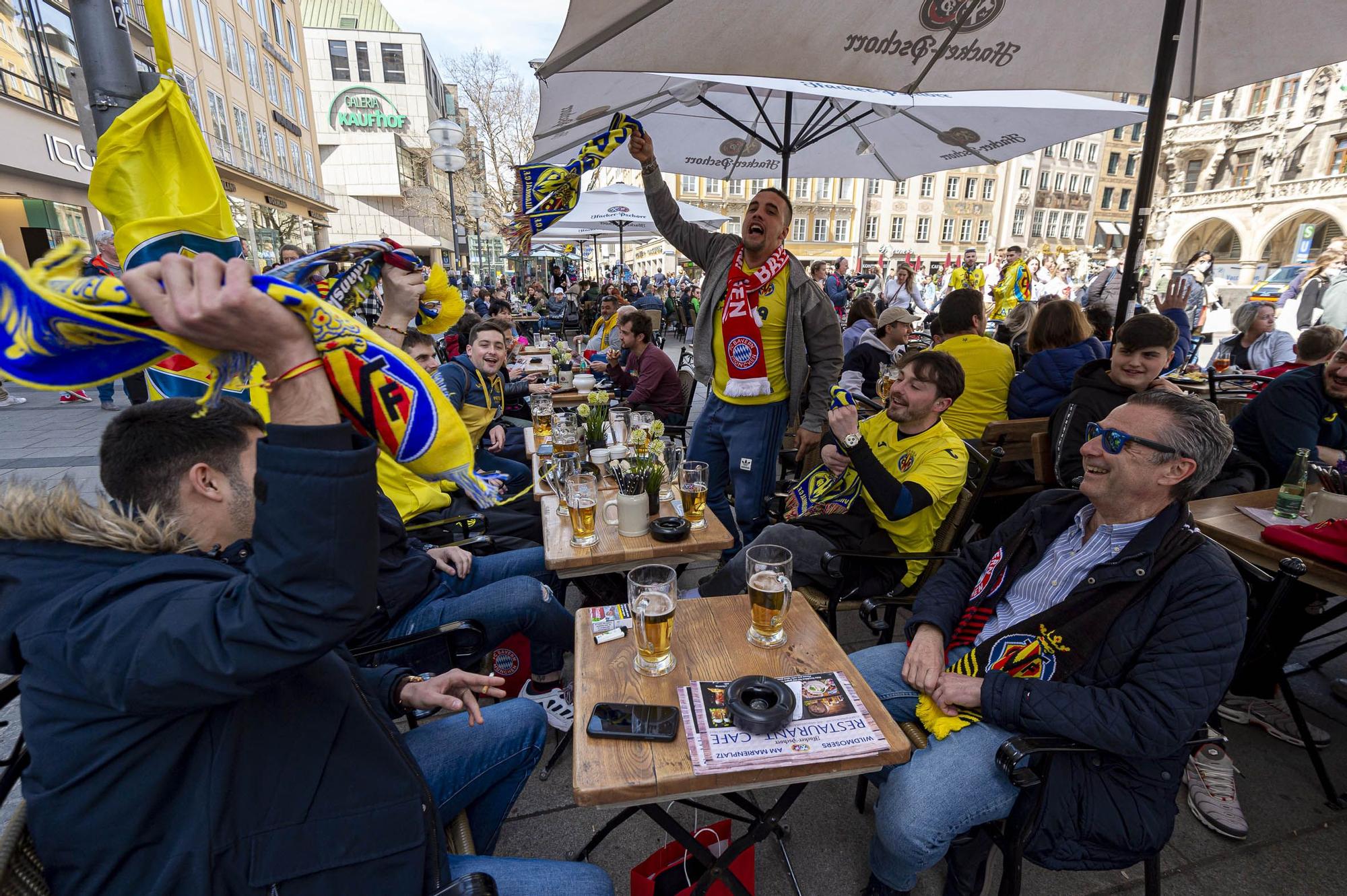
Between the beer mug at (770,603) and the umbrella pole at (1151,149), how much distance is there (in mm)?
2286

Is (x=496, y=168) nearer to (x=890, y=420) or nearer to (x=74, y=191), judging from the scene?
(x=74, y=191)

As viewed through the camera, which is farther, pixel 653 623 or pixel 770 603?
pixel 770 603

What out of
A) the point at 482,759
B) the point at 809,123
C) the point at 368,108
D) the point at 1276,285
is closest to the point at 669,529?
the point at 482,759

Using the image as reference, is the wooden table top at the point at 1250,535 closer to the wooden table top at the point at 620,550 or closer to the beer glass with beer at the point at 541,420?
the wooden table top at the point at 620,550

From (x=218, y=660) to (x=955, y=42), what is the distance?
10.9 feet

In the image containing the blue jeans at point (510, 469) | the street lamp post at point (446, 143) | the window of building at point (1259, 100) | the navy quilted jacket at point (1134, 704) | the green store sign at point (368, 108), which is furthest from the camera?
the green store sign at point (368, 108)

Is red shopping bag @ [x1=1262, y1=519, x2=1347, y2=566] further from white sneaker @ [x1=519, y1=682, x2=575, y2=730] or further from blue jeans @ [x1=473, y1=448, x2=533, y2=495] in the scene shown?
blue jeans @ [x1=473, y1=448, x2=533, y2=495]

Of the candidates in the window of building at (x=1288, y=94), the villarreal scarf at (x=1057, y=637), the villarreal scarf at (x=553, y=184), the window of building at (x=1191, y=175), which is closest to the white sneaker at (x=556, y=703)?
the villarreal scarf at (x=1057, y=637)

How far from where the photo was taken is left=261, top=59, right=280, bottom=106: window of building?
27.5 metres

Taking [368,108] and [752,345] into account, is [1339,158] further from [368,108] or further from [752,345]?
[368,108]

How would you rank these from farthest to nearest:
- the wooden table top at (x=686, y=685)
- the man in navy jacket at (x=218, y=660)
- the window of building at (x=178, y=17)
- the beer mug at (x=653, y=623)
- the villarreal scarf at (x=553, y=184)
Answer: the window of building at (x=178, y=17) → the villarreal scarf at (x=553, y=184) → the beer mug at (x=653, y=623) → the wooden table top at (x=686, y=685) → the man in navy jacket at (x=218, y=660)

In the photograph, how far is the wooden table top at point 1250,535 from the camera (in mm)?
2070

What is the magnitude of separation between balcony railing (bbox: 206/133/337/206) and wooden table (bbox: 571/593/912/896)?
2238cm

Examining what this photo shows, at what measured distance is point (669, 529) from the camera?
2.48 metres
